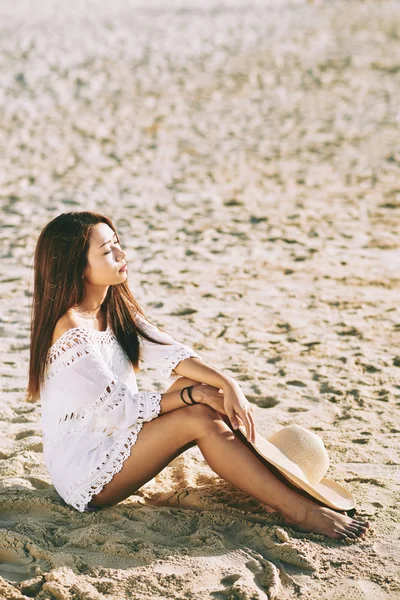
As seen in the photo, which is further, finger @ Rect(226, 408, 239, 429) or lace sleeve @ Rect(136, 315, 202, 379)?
lace sleeve @ Rect(136, 315, 202, 379)

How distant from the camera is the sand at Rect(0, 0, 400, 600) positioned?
2.84 meters

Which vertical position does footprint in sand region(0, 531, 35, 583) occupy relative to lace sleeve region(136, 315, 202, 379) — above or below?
below

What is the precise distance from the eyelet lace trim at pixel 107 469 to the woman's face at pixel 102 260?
1.57 feet

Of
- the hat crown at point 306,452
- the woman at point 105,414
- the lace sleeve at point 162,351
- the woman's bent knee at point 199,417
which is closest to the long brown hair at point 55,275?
the woman at point 105,414

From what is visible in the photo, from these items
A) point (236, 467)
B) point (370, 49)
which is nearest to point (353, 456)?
point (236, 467)

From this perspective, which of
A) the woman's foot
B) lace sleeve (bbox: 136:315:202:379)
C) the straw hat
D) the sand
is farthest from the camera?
lace sleeve (bbox: 136:315:202:379)

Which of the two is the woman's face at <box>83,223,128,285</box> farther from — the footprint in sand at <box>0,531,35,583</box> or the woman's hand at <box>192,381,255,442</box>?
the footprint in sand at <box>0,531,35,583</box>

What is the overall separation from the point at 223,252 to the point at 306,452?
11.9 feet

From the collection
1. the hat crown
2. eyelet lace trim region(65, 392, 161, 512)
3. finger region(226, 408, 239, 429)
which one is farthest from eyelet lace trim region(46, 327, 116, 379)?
the hat crown

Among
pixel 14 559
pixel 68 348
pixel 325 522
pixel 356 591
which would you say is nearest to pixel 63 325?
pixel 68 348

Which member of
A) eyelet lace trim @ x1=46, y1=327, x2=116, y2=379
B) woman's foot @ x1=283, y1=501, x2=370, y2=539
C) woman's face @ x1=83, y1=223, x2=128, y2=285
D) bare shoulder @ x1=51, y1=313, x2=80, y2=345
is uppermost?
woman's face @ x1=83, y1=223, x2=128, y2=285

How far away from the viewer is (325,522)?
2.98 m

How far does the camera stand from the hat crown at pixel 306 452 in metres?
3.20

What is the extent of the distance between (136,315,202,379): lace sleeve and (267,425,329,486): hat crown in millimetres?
470
